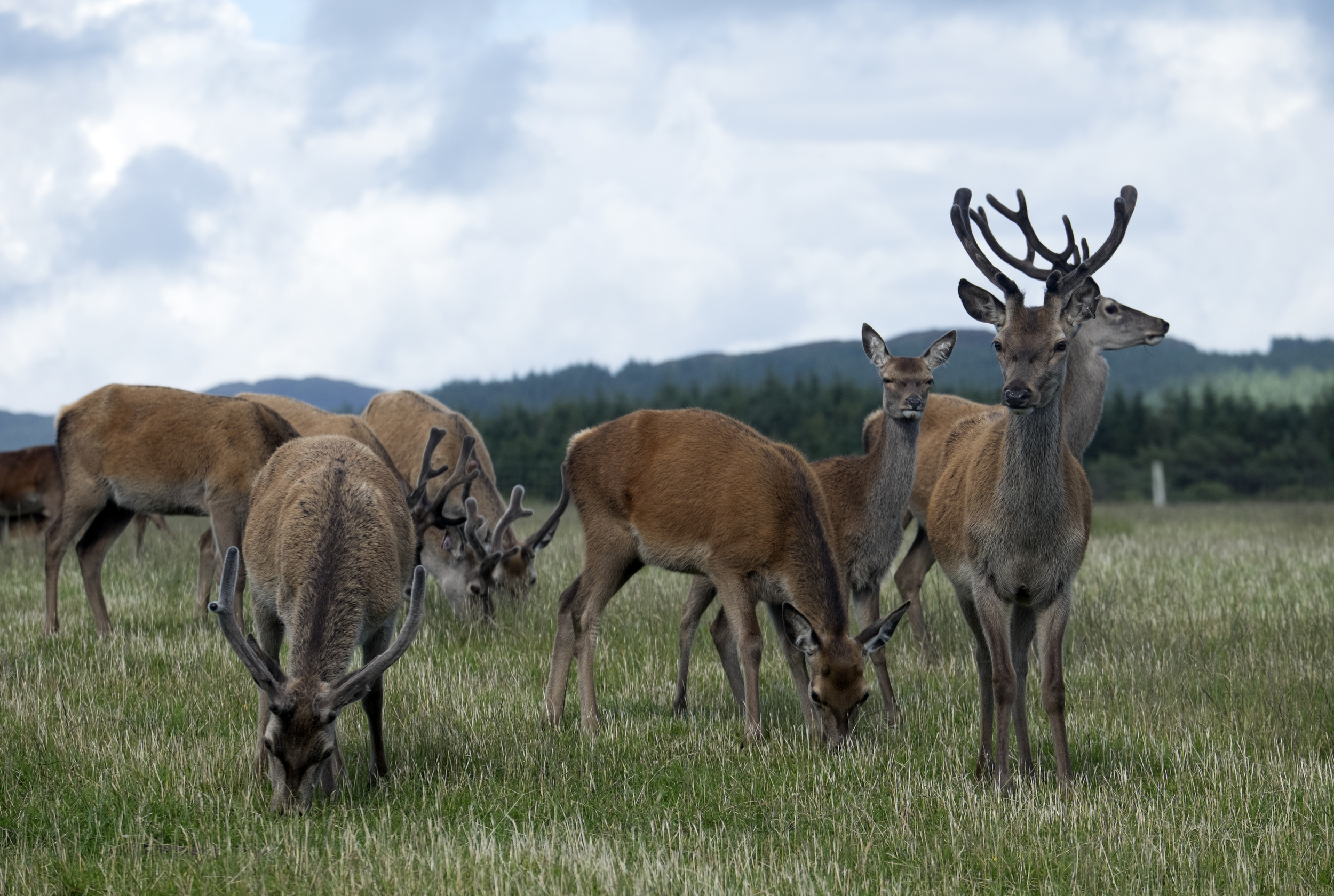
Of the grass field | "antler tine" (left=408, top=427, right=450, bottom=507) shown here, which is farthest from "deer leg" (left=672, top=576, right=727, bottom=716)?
"antler tine" (left=408, top=427, right=450, bottom=507)

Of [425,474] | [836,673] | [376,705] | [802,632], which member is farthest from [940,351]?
[376,705]

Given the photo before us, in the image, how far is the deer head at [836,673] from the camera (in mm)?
6082

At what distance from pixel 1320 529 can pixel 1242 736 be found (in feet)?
51.6

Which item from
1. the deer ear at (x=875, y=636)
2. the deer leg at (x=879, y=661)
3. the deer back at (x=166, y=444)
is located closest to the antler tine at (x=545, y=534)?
the deer back at (x=166, y=444)

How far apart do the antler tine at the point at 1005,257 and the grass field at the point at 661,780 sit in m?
2.41

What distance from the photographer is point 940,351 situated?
8.42m

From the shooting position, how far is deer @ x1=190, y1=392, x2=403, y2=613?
1042 cm

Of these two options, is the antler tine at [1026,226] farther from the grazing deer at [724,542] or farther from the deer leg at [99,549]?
the deer leg at [99,549]

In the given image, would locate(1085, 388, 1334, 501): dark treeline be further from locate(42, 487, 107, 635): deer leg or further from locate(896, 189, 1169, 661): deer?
locate(42, 487, 107, 635): deer leg

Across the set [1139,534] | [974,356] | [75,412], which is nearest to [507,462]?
[1139,534]

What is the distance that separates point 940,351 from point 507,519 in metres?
3.96

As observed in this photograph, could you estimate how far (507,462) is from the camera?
1822 inches

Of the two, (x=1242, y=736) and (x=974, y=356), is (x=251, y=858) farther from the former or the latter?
(x=974, y=356)

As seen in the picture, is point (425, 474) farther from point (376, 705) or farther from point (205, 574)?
point (376, 705)
